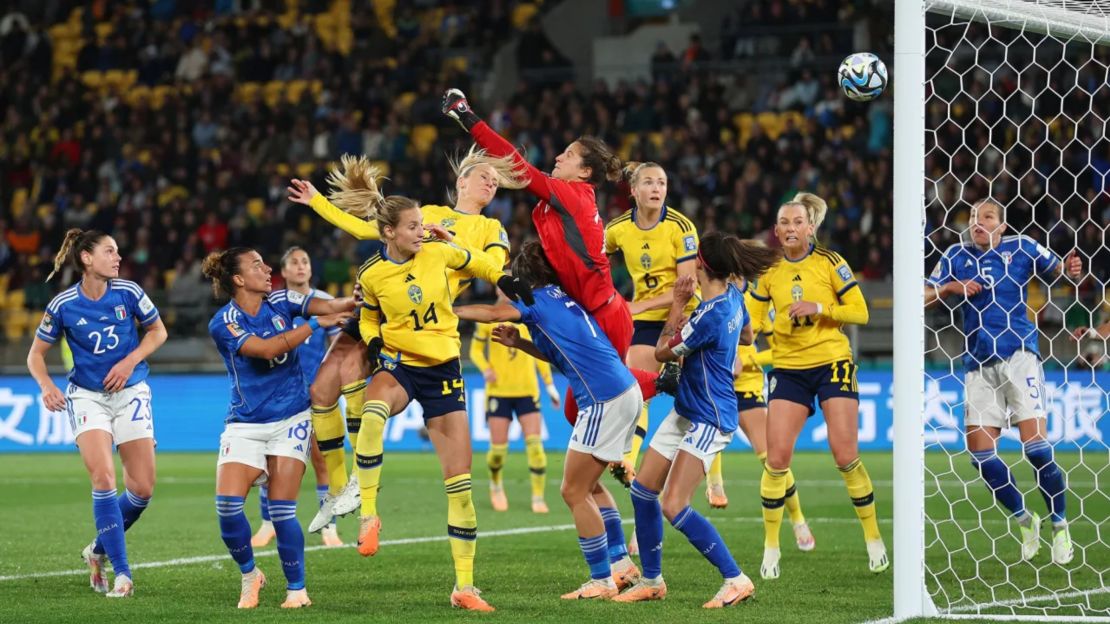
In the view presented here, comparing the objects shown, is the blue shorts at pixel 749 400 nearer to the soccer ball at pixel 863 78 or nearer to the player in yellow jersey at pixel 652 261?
the player in yellow jersey at pixel 652 261

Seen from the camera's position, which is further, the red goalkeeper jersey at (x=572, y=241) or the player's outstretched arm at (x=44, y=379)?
the player's outstretched arm at (x=44, y=379)

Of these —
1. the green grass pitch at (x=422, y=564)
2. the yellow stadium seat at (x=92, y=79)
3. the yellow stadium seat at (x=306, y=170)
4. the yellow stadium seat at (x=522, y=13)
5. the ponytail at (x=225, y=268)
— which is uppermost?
the yellow stadium seat at (x=522, y=13)

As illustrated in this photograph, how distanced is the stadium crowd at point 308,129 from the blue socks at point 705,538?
13.2m

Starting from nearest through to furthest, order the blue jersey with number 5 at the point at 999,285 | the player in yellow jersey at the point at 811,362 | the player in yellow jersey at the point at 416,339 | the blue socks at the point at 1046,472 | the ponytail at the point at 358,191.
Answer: the player in yellow jersey at the point at 416,339 → the ponytail at the point at 358,191 → the player in yellow jersey at the point at 811,362 → the blue socks at the point at 1046,472 → the blue jersey with number 5 at the point at 999,285

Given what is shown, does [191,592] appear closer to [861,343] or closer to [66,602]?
[66,602]

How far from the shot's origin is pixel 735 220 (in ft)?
72.4

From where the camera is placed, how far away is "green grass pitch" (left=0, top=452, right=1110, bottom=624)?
736 centimetres

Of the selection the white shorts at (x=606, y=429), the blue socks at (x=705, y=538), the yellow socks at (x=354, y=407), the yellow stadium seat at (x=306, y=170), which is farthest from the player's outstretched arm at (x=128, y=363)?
the yellow stadium seat at (x=306, y=170)

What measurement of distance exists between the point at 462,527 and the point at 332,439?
226cm

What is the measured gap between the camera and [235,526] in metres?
7.67

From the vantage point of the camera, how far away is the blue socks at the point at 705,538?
7453mm

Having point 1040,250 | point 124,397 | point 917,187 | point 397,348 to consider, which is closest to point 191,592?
point 124,397

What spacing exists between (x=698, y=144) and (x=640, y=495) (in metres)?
17.1

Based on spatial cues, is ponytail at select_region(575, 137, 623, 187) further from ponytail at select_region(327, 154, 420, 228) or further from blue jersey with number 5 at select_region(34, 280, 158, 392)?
blue jersey with number 5 at select_region(34, 280, 158, 392)
